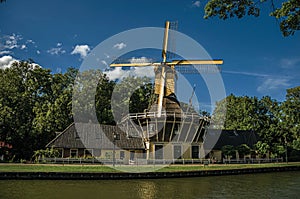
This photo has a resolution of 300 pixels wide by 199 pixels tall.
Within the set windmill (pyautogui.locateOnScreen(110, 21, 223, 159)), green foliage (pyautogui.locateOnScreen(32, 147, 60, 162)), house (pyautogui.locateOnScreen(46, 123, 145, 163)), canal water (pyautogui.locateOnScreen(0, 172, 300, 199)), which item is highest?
windmill (pyautogui.locateOnScreen(110, 21, 223, 159))

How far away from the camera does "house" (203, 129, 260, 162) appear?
29.9 meters

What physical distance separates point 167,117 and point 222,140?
10220 mm

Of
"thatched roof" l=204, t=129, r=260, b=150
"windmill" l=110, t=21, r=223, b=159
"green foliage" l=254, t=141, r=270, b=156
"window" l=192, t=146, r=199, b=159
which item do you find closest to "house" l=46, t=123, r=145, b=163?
"windmill" l=110, t=21, r=223, b=159

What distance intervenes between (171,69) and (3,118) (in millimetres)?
16796

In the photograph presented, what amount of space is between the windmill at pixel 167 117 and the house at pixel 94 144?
3.85 ft

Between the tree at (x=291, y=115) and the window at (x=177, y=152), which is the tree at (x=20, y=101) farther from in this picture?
the tree at (x=291, y=115)

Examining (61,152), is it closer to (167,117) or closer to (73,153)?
(73,153)

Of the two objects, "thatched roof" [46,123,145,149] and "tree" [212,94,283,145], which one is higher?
"tree" [212,94,283,145]

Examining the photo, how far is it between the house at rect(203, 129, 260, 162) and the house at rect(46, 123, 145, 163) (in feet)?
24.9

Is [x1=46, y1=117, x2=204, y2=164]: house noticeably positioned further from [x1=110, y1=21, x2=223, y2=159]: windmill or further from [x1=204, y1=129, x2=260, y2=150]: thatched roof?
[x1=204, y1=129, x2=260, y2=150]: thatched roof

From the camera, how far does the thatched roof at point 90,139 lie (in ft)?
81.0

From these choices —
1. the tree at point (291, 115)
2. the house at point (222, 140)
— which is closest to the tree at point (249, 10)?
the house at point (222, 140)

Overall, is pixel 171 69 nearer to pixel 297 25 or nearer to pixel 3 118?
pixel 3 118

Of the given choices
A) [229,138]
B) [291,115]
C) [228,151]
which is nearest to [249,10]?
[228,151]
